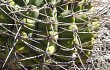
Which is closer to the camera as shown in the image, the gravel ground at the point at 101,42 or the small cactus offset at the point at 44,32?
the small cactus offset at the point at 44,32

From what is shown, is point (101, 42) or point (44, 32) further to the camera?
point (101, 42)

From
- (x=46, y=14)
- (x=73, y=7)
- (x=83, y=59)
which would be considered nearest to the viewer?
(x=46, y=14)

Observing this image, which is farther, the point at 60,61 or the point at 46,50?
the point at 60,61

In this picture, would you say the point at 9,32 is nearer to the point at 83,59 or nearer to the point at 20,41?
the point at 20,41

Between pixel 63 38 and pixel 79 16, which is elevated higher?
pixel 79 16

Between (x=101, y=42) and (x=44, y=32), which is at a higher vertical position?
(x=44, y=32)

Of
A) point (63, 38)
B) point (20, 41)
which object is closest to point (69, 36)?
point (63, 38)

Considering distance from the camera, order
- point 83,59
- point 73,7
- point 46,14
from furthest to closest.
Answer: point 83,59 → point 73,7 → point 46,14

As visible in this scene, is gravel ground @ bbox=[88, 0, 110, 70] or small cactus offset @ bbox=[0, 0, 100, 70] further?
gravel ground @ bbox=[88, 0, 110, 70]
